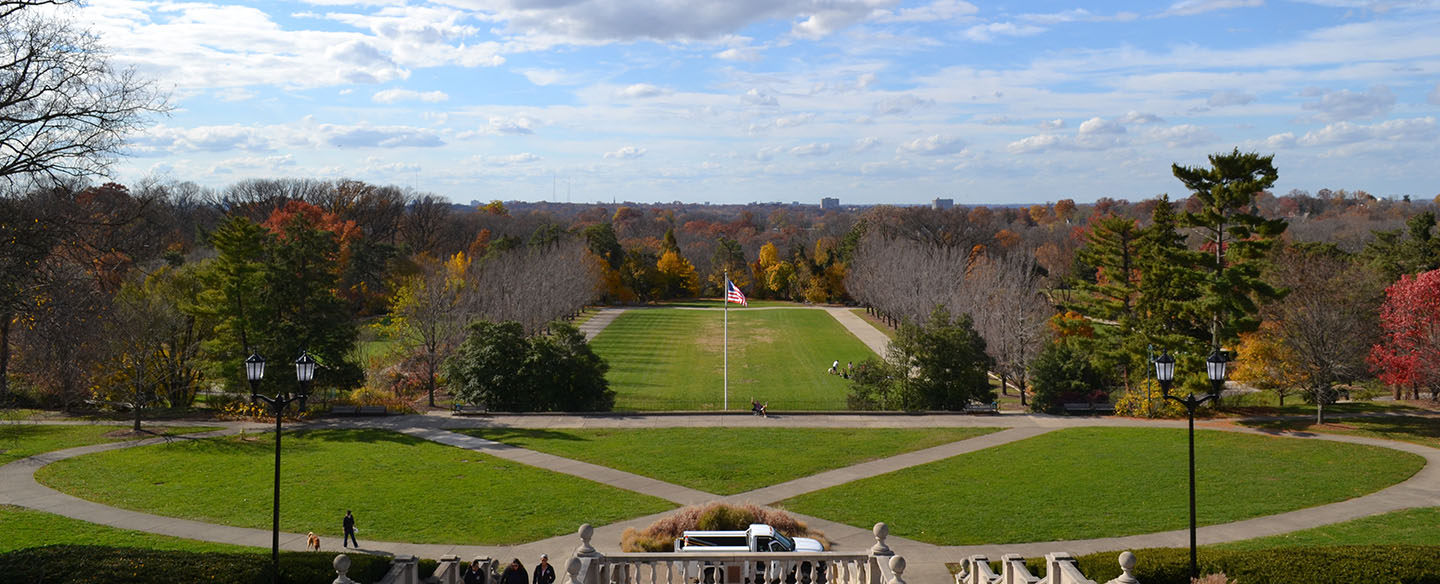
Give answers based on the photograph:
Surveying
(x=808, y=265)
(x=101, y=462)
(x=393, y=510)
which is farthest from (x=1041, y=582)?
(x=808, y=265)

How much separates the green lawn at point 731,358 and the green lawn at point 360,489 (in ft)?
50.9

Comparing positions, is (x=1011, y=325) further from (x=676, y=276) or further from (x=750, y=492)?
(x=676, y=276)

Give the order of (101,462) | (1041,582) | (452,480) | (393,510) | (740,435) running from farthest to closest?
(740,435)
(101,462)
(452,480)
(393,510)
(1041,582)

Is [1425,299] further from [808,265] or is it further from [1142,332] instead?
[808,265]

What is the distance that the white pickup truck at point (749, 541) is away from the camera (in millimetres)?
19578

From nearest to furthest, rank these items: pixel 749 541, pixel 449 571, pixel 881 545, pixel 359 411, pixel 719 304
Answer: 1. pixel 881 545
2. pixel 449 571
3. pixel 749 541
4. pixel 359 411
5. pixel 719 304

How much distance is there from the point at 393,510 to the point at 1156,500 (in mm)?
20909

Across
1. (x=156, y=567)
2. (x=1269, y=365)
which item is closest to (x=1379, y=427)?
(x=1269, y=365)

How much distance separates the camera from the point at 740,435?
34.8m

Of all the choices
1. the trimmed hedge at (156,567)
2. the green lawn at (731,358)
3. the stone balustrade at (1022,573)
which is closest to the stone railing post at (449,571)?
the trimmed hedge at (156,567)

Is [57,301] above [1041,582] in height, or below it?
above

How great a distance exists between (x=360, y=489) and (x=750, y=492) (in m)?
11.3

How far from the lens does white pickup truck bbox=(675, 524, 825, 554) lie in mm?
19578

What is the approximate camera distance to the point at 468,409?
39281mm
